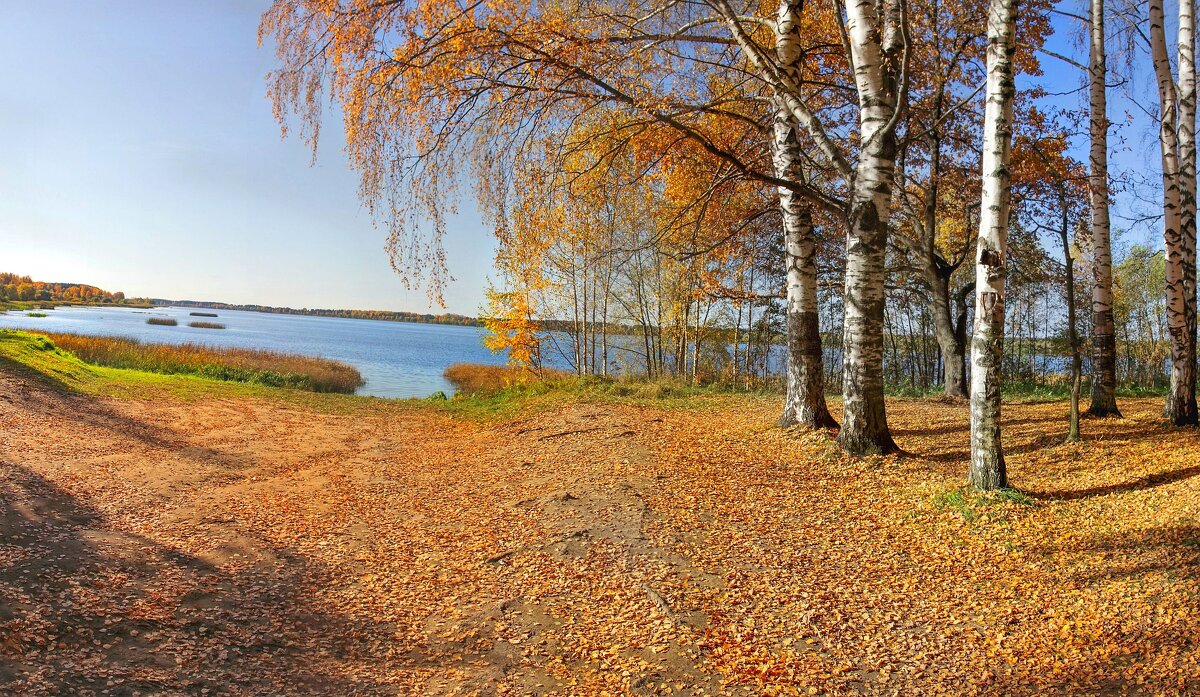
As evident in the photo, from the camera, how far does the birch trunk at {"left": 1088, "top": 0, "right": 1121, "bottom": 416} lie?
835cm

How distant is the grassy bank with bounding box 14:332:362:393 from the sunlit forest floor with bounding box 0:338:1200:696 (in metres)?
10.4

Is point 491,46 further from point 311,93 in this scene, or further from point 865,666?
point 865,666

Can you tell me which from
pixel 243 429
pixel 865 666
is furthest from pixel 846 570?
pixel 243 429

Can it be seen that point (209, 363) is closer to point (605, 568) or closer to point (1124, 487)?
point (605, 568)

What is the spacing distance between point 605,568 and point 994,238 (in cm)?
440

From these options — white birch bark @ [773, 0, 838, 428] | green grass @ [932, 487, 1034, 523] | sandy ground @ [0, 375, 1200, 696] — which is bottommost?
sandy ground @ [0, 375, 1200, 696]

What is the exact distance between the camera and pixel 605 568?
15.1ft

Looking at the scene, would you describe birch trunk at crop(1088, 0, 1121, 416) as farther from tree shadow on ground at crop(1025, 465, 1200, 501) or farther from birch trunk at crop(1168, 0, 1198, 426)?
tree shadow on ground at crop(1025, 465, 1200, 501)

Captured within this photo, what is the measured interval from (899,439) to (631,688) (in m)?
6.04

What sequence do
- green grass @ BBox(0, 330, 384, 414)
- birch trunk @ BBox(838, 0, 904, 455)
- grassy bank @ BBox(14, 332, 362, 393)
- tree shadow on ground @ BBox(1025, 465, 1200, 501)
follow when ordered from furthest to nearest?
grassy bank @ BBox(14, 332, 362, 393) → green grass @ BBox(0, 330, 384, 414) → birch trunk @ BBox(838, 0, 904, 455) → tree shadow on ground @ BBox(1025, 465, 1200, 501)

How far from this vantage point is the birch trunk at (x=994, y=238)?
5.38 metres

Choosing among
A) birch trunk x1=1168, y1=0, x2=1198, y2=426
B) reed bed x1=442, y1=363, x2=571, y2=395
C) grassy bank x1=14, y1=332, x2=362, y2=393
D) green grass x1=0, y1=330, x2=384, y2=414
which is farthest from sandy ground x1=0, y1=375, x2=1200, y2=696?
reed bed x1=442, y1=363, x2=571, y2=395

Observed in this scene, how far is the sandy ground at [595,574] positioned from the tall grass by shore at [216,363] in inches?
435

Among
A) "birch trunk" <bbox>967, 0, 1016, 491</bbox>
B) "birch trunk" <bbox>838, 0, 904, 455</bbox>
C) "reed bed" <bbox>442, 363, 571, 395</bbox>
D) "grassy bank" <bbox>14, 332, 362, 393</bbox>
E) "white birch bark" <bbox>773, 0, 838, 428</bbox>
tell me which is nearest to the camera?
"birch trunk" <bbox>967, 0, 1016, 491</bbox>
